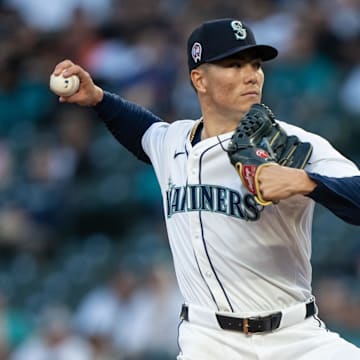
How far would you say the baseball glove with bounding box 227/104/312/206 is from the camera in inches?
148

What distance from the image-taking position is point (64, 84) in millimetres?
4602

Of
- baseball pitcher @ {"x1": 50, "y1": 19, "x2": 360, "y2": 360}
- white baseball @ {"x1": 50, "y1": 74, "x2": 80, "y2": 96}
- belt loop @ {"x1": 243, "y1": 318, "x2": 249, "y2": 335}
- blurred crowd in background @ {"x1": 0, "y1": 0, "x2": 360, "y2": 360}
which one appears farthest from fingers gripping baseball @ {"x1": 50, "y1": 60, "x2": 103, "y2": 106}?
blurred crowd in background @ {"x1": 0, "y1": 0, "x2": 360, "y2": 360}

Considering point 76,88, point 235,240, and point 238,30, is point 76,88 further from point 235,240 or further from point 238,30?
point 235,240

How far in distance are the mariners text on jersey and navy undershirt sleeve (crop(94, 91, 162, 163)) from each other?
50cm

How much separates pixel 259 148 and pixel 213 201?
43cm

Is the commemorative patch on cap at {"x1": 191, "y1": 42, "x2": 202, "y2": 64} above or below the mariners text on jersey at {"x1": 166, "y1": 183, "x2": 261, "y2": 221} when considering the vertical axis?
above

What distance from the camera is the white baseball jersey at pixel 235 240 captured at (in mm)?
4113

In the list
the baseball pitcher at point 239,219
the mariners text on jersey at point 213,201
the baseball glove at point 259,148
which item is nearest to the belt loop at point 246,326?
the baseball pitcher at point 239,219

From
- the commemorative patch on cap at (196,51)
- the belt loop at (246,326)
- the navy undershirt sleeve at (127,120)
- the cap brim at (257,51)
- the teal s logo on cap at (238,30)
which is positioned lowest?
the belt loop at (246,326)

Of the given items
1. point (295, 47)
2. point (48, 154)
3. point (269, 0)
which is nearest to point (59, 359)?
point (48, 154)

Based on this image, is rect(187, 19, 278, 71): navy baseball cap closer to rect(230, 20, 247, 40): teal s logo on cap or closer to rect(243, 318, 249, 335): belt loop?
rect(230, 20, 247, 40): teal s logo on cap

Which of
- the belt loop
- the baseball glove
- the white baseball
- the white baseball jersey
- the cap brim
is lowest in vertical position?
the belt loop

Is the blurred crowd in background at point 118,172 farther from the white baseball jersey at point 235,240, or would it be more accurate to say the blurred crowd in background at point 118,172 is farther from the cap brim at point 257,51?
the cap brim at point 257,51

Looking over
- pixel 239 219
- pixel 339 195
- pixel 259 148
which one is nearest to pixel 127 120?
pixel 239 219
